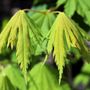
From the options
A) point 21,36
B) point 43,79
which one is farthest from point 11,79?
point 21,36

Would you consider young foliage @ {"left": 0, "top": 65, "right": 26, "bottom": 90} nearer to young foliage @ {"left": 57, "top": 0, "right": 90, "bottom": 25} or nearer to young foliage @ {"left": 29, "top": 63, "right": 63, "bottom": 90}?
young foliage @ {"left": 29, "top": 63, "right": 63, "bottom": 90}

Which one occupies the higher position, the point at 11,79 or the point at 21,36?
the point at 21,36

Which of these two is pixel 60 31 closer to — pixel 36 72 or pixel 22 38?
pixel 22 38

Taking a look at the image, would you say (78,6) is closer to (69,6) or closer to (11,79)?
(69,6)

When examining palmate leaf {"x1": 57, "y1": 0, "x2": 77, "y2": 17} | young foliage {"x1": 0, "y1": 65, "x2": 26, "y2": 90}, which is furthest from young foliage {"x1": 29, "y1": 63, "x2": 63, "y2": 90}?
palmate leaf {"x1": 57, "y1": 0, "x2": 77, "y2": 17}

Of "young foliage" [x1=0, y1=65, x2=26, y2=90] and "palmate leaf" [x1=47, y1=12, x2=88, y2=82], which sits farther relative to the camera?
"young foliage" [x1=0, y1=65, x2=26, y2=90]
